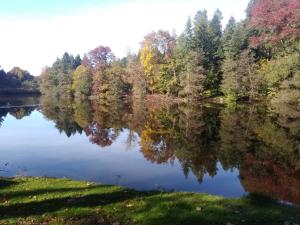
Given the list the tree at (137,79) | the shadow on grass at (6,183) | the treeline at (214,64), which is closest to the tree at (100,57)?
the treeline at (214,64)

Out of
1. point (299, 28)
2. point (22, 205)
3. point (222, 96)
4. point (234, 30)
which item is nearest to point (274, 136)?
A: point (299, 28)

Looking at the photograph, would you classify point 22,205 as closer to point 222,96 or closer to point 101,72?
point 222,96

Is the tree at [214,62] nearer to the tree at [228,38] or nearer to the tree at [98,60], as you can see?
the tree at [228,38]

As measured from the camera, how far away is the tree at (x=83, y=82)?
114 m

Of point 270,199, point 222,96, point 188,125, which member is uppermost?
point 222,96

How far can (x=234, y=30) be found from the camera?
3403 inches

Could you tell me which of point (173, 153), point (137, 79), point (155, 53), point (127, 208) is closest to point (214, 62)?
point (155, 53)

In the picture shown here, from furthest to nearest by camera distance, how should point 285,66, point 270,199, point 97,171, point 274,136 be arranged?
point 285,66
point 274,136
point 97,171
point 270,199

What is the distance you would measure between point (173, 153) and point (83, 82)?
8592 centimetres

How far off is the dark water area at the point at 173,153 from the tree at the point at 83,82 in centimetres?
5946

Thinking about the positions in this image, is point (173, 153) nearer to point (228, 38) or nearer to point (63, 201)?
point (63, 201)

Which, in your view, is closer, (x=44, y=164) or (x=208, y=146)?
(x=44, y=164)

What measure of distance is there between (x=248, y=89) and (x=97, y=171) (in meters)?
55.5

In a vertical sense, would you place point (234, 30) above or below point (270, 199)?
above
